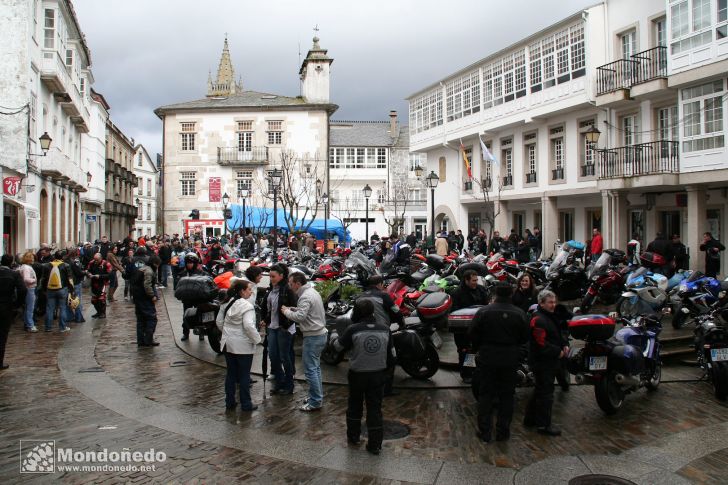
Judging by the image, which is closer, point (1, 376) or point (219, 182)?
point (1, 376)

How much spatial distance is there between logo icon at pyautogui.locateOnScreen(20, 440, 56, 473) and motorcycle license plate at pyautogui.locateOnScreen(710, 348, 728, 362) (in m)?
7.40

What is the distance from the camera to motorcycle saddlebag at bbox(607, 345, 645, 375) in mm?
7035

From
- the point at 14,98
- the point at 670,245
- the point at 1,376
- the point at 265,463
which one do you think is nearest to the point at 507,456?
the point at 265,463

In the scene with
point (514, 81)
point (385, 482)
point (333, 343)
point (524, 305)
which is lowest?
point (385, 482)

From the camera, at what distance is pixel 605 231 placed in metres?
22.3

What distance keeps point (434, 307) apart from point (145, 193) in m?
77.4

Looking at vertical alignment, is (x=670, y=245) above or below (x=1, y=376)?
above

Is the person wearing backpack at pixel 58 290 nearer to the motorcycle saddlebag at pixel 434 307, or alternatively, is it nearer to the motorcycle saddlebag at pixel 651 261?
the motorcycle saddlebag at pixel 434 307

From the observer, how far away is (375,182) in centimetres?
5659

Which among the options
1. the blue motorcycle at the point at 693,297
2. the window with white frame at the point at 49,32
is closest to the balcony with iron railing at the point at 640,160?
the blue motorcycle at the point at 693,297

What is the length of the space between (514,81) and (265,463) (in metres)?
24.9

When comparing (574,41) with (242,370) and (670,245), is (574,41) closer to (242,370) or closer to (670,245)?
(670,245)

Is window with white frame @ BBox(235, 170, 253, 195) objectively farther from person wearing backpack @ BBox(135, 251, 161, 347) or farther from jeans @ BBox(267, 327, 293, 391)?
jeans @ BBox(267, 327, 293, 391)

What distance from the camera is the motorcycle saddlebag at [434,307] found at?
27.2ft
